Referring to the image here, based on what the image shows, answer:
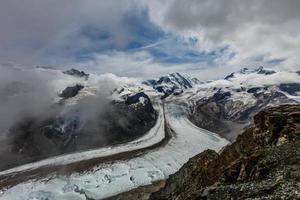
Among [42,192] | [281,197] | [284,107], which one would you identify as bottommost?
[42,192]

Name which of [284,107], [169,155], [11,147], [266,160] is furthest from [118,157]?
[266,160]

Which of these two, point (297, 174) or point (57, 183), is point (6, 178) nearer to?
point (57, 183)

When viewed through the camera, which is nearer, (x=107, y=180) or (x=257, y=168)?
(x=257, y=168)

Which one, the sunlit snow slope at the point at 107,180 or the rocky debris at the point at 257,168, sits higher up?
the rocky debris at the point at 257,168

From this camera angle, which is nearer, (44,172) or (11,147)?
(44,172)

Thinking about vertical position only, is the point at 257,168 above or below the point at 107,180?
above

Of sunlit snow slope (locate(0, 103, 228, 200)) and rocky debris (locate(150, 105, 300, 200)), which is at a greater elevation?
rocky debris (locate(150, 105, 300, 200))

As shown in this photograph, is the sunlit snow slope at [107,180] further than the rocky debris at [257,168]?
Yes

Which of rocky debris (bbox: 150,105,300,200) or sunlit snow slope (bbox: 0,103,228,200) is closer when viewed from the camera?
rocky debris (bbox: 150,105,300,200)
